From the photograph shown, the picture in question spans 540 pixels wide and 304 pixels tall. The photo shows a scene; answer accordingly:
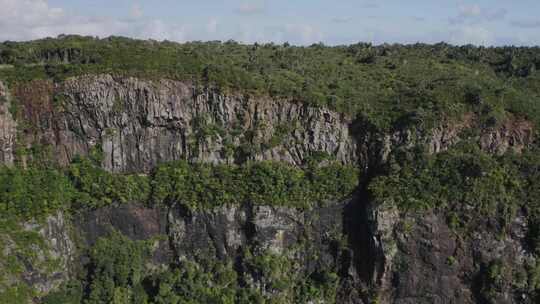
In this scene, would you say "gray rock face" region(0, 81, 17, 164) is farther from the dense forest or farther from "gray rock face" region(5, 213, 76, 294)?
"gray rock face" region(5, 213, 76, 294)

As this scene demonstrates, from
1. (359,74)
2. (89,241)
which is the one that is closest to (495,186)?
(359,74)

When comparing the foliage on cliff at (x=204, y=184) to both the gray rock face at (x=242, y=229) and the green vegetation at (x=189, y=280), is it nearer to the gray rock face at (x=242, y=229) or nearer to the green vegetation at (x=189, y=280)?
the gray rock face at (x=242, y=229)

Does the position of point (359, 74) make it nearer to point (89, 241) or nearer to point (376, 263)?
point (376, 263)

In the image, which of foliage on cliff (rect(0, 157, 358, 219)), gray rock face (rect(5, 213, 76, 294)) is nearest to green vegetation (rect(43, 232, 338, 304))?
gray rock face (rect(5, 213, 76, 294))

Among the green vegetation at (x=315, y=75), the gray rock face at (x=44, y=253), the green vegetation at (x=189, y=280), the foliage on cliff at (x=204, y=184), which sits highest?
the green vegetation at (x=315, y=75)

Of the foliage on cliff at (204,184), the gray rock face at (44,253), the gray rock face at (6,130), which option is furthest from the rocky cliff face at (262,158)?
the foliage on cliff at (204,184)

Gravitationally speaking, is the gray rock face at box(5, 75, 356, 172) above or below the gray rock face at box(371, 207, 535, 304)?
above
